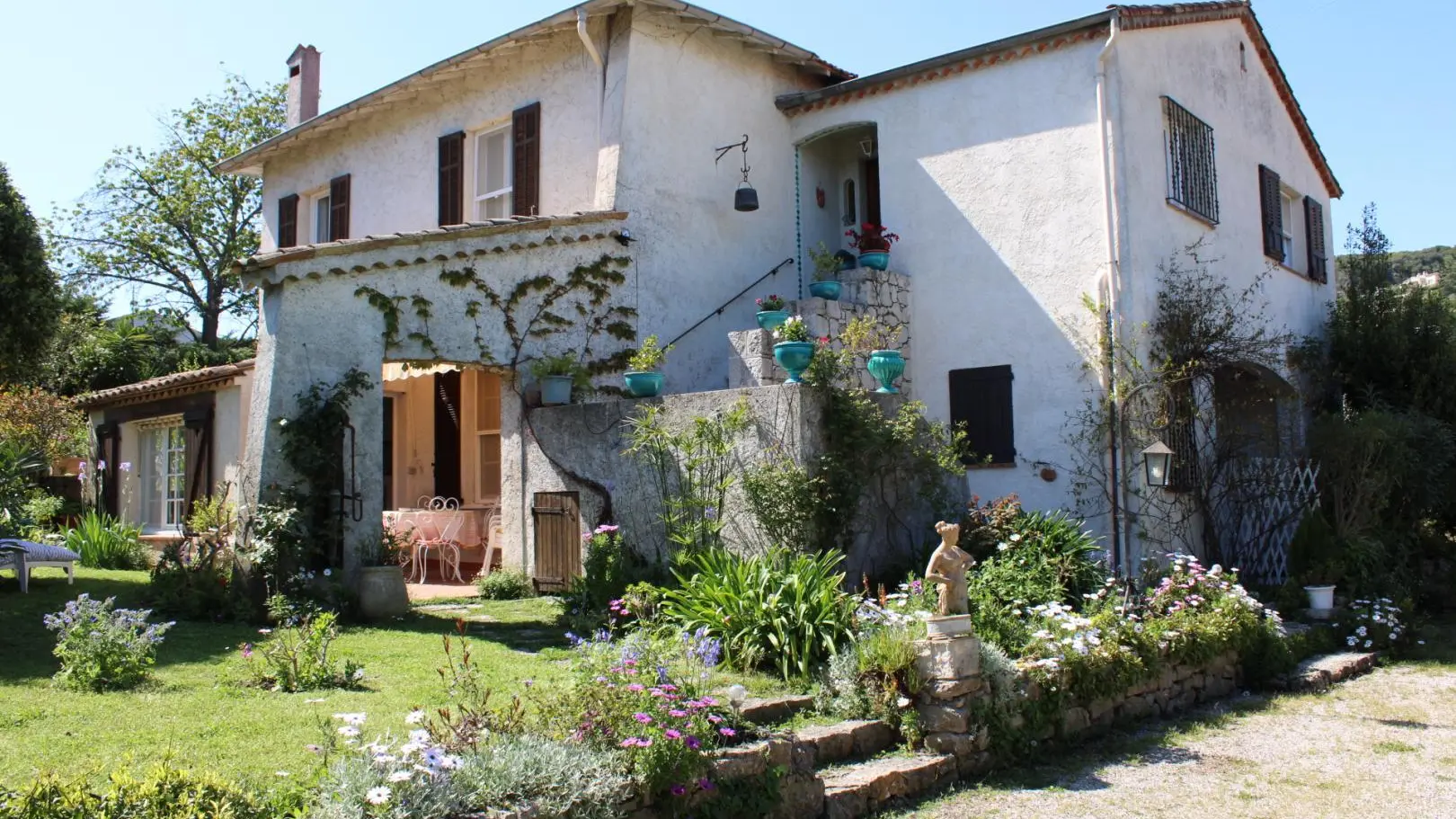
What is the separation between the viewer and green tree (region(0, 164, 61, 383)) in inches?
390

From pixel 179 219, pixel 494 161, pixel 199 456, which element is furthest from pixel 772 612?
pixel 179 219

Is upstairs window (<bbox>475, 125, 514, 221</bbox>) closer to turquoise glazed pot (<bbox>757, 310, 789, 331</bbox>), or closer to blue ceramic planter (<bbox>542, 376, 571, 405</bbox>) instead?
blue ceramic planter (<bbox>542, 376, 571, 405</bbox>)

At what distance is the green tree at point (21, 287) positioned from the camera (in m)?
9.91

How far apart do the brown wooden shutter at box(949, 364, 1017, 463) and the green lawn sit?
5.03 m

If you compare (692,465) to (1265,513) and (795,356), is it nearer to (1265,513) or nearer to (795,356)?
(795,356)

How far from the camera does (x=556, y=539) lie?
11469mm

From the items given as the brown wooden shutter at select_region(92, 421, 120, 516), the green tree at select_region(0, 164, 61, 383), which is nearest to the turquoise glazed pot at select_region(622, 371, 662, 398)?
the green tree at select_region(0, 164, 61, 383)

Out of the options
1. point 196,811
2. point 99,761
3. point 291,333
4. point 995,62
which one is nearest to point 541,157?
point 291,333

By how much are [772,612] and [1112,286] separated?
18.6 feet

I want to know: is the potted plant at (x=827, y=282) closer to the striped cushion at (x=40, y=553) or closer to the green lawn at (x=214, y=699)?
the green lawn at (x=214, y=699)

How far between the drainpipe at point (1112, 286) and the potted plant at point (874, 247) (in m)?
2.44

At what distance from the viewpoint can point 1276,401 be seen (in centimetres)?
1379

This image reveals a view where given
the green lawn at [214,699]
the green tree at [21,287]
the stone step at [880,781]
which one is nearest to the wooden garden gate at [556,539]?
the green lawn at [214,699]

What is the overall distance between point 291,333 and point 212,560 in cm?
212
